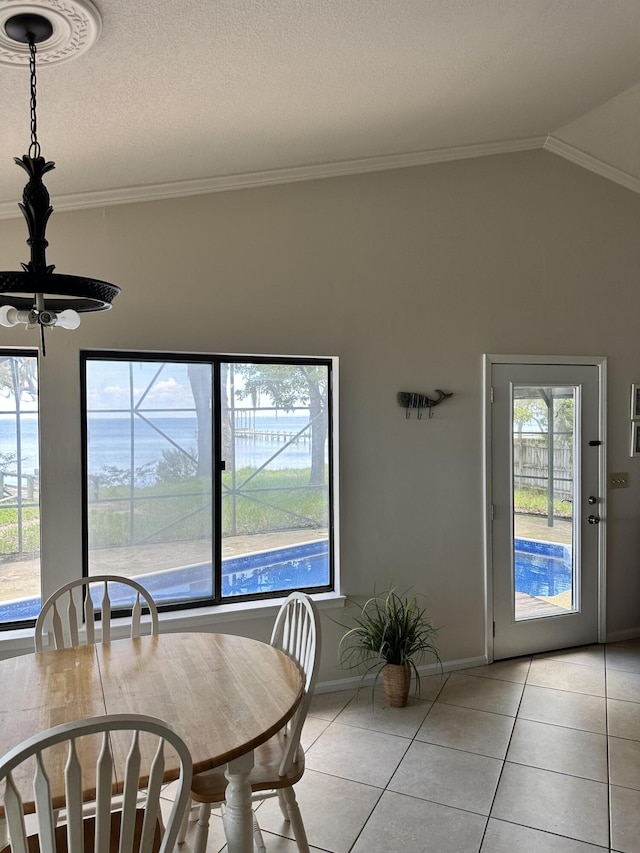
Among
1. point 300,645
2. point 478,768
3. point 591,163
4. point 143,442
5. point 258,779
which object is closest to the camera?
point 258,779

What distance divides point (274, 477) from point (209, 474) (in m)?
0.37

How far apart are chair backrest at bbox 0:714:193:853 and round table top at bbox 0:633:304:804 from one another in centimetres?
14

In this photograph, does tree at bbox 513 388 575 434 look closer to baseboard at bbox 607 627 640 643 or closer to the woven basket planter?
baseboard at bbox 607 627 640 643

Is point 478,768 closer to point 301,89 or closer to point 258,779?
point 258,779

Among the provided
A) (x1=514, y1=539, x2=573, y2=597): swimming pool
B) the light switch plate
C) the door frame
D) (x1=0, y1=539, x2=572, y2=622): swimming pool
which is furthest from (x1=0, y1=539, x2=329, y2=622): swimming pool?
the light switch plate

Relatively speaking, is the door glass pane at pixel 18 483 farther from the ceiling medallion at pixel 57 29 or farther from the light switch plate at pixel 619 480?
the light switch plate at pixel 619 480

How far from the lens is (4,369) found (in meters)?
3.04

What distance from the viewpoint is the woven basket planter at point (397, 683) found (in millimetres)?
3387

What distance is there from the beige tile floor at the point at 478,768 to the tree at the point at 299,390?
1.35 meters

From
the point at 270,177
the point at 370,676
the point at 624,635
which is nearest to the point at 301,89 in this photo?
the point at 270,177

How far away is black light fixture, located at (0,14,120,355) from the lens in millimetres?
1567

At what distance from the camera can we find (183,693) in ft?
6.56

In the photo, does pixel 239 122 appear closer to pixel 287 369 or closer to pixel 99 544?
pixel 287 369

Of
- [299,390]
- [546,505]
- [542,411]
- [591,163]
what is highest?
[591,163]
